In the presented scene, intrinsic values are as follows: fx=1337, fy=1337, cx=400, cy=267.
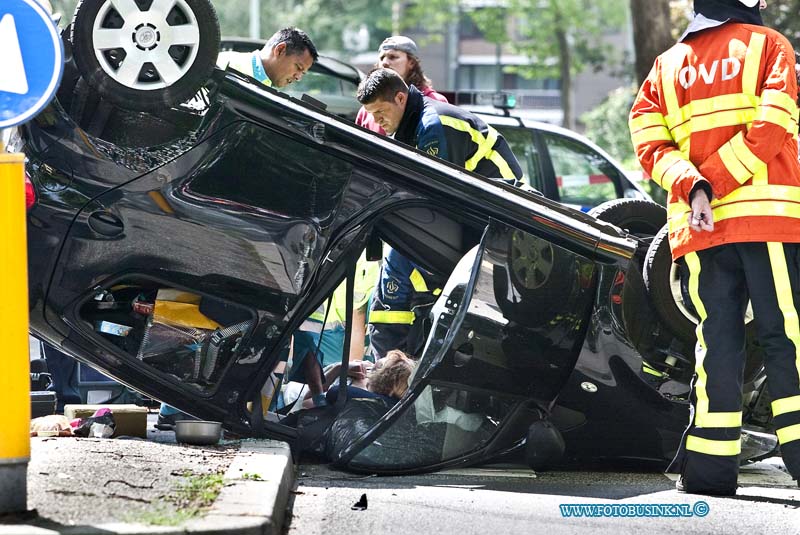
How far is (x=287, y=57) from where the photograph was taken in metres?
7.31

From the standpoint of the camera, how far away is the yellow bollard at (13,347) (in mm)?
3766

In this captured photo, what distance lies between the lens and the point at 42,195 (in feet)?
16.5

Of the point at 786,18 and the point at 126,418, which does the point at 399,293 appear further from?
the point at 786,18

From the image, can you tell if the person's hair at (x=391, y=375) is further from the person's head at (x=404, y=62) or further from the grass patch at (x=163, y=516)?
the person's head at (x=404, y=62)

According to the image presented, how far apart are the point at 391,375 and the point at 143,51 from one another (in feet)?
5.43

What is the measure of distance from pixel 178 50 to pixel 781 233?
2.36 metres

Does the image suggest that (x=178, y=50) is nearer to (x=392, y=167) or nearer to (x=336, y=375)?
(x=392, y=167)

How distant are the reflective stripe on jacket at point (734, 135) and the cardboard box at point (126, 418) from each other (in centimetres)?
226

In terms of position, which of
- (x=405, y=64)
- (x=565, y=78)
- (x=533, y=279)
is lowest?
(x=533, y=279)

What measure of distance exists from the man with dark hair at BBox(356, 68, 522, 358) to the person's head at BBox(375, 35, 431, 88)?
4.32 feet

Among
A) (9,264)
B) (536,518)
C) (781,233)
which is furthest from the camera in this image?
(781,233)

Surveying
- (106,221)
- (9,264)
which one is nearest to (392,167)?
(106,221)

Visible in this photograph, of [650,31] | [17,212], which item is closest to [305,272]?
[17,212]

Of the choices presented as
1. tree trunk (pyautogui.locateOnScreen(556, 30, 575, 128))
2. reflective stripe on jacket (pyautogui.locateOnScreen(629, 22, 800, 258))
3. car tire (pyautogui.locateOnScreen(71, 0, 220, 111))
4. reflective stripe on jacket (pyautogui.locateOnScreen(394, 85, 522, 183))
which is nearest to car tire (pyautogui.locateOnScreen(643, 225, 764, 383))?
reflective stripe on jacket (pyautogui.locateOnScreen(629, 22, 800, 258))
